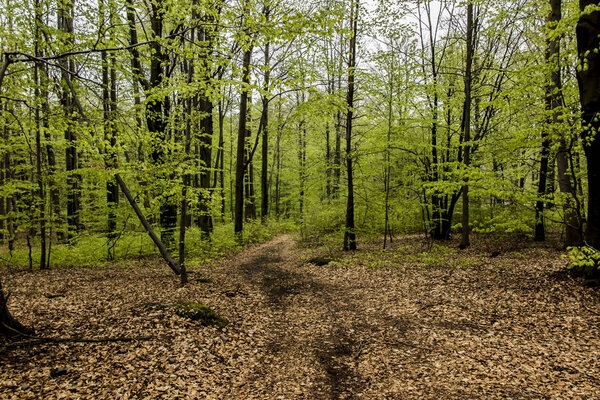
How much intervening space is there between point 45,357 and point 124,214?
24.1 feet

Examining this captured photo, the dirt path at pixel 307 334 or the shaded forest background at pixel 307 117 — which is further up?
the shaded forest background at pixel 307 117

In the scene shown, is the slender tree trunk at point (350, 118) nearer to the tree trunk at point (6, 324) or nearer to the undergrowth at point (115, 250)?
the undergrowth at point (115, 250)

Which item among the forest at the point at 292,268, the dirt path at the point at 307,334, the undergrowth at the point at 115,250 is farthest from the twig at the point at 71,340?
the undergrowth at the point at 115,250

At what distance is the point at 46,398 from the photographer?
3381mm

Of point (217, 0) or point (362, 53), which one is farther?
point (362, 53)

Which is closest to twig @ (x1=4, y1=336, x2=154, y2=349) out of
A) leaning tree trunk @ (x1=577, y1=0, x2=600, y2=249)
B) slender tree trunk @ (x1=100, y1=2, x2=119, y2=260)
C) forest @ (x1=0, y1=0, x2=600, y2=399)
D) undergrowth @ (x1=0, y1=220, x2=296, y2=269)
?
forest @ (x1=0, y1=0, x2=600, y2=399)

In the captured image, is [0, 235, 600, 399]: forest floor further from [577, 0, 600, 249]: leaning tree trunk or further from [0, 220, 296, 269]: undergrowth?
[577, 0, 600, 249]: leaning tree trunk

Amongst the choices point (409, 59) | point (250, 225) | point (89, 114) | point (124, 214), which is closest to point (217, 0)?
point (89, 114)

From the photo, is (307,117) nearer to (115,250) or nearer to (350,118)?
(350,118)

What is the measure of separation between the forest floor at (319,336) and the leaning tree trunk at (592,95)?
1.78m

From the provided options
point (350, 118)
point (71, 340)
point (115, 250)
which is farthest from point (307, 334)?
point (115, 250)

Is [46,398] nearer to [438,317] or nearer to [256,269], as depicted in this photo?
[438,317]

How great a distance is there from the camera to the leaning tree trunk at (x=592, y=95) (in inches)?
210

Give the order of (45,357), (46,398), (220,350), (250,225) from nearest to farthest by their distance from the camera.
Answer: (46,398), (45,357), (220,350), (250,225)
